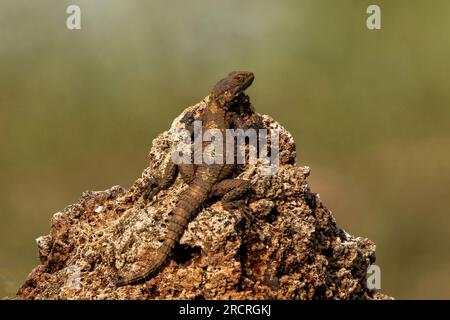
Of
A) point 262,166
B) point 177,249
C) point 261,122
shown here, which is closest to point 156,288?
point 177,249

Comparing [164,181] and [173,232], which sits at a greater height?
[164,181]

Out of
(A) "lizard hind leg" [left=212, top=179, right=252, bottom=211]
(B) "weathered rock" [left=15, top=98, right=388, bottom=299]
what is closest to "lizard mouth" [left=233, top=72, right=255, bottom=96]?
(B) "weathered rock" [left=15, top=98, right=388, bottom=299]

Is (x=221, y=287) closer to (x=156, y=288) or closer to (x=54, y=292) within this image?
(x=156, y=288)

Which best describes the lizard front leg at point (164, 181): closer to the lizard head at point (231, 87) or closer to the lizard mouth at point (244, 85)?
the lizard head at point (231, 87)

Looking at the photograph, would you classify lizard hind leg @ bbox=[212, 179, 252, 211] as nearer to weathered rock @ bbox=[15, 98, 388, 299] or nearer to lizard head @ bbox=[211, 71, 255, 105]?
weathered rock @ bbox=[15, 98, 388, 299]

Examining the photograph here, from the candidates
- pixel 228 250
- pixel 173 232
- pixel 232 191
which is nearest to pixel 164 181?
pixel 232 191

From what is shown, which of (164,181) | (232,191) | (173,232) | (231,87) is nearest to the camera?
(173,232)

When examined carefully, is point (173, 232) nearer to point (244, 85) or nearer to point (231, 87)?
point (231, 87)
